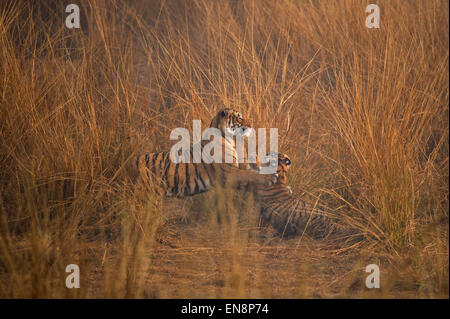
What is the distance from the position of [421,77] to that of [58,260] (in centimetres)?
247

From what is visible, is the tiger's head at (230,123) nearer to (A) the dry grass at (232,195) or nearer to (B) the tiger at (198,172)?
(B) the tiger at (198,172)

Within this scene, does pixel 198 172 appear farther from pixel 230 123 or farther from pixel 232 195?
pixel 230 123

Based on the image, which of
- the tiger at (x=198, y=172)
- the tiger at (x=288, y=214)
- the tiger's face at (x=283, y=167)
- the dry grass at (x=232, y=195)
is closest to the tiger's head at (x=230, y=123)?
the tiger at (x=198, y=172)

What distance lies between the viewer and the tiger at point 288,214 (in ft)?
9.78

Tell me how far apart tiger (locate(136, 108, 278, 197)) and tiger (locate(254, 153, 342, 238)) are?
0.55ft

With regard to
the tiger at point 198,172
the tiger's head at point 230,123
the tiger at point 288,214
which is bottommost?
the tiger at point 288,214

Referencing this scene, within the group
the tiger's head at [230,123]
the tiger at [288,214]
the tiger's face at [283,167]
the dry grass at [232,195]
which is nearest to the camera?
the dry grass at [232,195]

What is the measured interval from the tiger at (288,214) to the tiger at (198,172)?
0.17m

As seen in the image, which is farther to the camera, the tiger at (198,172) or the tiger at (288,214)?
the tiger at (198,172)

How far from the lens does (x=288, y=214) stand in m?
3.05

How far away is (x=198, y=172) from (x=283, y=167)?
583mm

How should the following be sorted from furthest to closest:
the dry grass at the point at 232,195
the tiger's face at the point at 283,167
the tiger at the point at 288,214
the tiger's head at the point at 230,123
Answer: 1. the tiger's head at the point at 230,123
2. the tiger's face at the point at 283,167
3. the tiger at the point at 288,214
4. the dry grass at the point at 232,195
